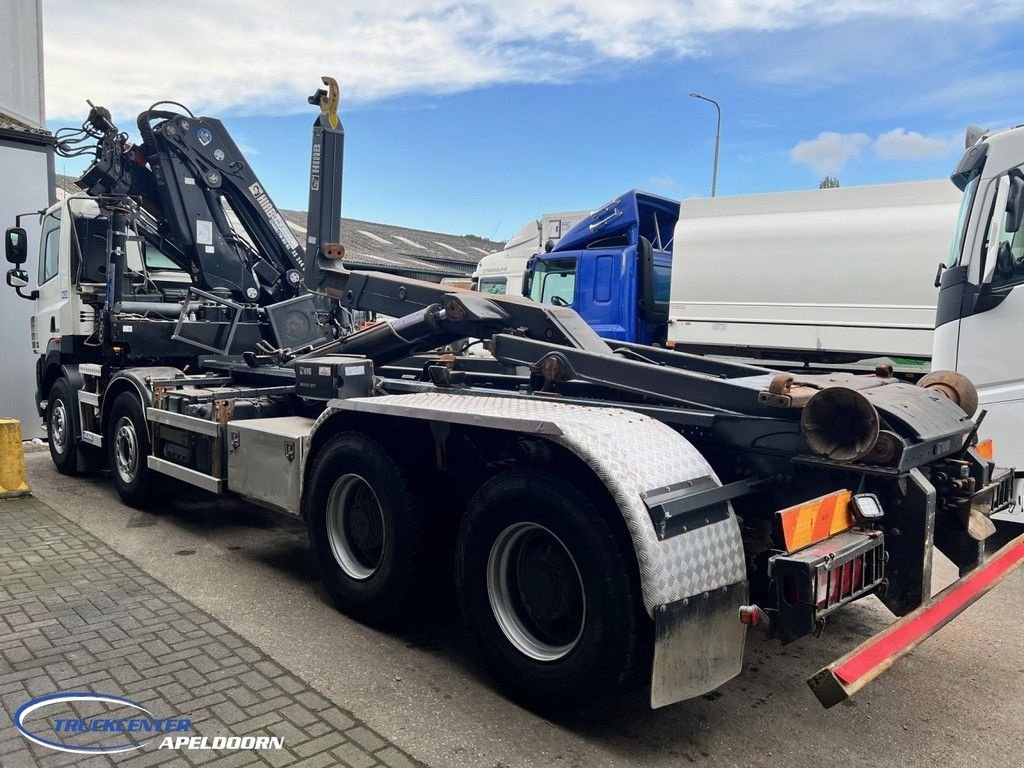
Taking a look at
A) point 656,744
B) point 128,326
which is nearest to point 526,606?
point 656,744

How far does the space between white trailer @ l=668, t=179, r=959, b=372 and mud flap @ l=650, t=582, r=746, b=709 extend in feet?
26.7

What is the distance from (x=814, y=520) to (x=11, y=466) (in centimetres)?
725

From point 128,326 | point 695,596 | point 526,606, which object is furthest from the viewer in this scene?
point 128,326

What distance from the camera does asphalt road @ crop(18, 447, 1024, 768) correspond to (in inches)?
127

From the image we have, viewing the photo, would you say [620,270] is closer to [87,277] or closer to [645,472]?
[87,277]

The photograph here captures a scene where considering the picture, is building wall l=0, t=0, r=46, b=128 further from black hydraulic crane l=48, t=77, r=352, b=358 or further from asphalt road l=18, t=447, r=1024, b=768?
asphalt road l=18, t=447, r=1024, b=768

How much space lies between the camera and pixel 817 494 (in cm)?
344

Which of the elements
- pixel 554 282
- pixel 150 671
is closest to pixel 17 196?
pixel 554 282

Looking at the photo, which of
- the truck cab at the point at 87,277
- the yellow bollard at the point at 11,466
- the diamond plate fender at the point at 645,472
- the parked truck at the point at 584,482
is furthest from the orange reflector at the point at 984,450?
the yellow bollard at the point at 11,466

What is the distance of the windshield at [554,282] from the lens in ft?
42.0

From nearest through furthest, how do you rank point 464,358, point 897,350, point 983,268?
point 464,358 < point 983,268 < point 897,350

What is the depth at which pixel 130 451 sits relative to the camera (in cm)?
717

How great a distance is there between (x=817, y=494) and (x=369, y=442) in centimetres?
227

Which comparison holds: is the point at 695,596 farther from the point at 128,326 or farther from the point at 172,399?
the point at 128,326
